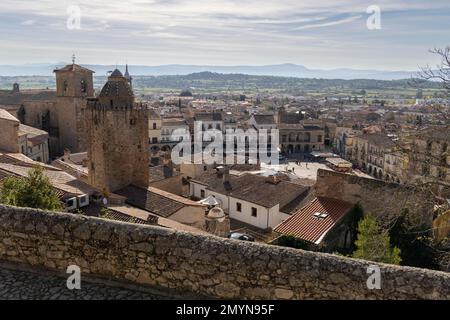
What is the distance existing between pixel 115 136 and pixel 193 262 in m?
22.2

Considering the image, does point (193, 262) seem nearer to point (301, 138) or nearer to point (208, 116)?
point (301, 138)

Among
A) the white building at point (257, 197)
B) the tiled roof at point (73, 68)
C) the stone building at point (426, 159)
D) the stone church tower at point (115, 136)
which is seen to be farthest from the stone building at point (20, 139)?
the stone building at point (426, 159)

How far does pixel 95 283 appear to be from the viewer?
645 centimetres

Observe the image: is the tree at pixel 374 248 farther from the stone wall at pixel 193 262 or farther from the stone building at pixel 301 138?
the stone building at pixel 301 138

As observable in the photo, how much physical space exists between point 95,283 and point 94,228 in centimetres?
84

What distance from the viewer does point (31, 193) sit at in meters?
15.0

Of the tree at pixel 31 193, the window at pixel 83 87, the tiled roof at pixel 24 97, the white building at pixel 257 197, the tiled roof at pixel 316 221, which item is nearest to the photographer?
the tree at pixel 31 193

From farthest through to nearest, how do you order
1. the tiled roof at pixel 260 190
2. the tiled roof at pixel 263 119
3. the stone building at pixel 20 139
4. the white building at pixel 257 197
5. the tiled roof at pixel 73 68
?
the tiled roof at pixel 263 119, the tiled roof at pixel 73 68, the stone building at pixel 20 139, the tiled roof at pixel 260 190, the white building at pixel 257 197

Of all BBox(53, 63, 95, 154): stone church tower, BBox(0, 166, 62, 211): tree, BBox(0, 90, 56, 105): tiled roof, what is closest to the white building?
BBox(0, 166, 62, 211): tree

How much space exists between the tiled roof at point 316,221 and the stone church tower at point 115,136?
41.2 ft

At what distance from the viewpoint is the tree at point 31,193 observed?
1476cm

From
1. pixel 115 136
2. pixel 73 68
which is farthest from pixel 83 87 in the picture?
pixel 115 136

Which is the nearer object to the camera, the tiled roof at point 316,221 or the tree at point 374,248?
the tree at point 374,248
